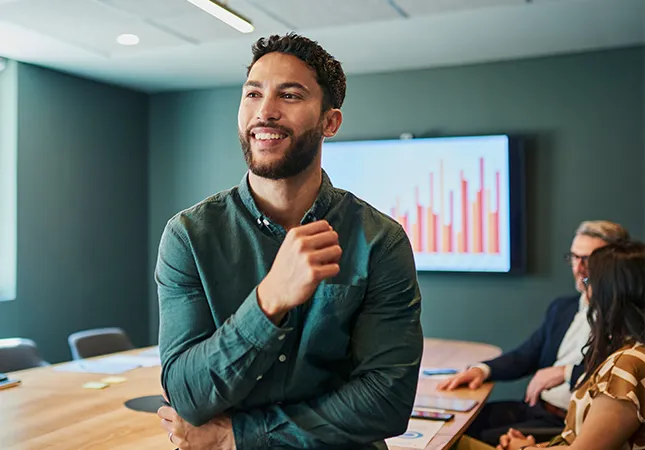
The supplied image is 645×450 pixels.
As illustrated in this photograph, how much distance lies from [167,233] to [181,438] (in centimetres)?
40

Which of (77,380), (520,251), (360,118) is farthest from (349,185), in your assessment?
(77,380)

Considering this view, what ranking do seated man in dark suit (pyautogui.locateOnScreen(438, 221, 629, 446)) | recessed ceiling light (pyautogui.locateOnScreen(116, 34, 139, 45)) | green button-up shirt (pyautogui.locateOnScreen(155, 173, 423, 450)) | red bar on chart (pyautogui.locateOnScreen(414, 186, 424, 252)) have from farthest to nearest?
red bar on chart (pyautogui.locateOnScreen(414, 186, 424, 252)) → recessed ceiling light (pyautogui.locateOnScreen(116, 34, 139, 45)) → seated man in dark suit (pyautogui.locateOnScreen(438, 221, 629, 446)) → green button-up shirt (pyautogui.locateOnScreen(155, 173, 423, 450))

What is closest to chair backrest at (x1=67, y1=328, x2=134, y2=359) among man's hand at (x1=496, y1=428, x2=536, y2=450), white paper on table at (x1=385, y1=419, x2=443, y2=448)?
white paper on table at (x1=385, y1=419, x2=443, y2=448)

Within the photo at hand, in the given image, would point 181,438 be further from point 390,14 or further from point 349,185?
point 349,185

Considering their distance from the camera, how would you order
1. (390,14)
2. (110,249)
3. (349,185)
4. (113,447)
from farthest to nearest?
(110,249), (349,185), (390,14), (113,447)

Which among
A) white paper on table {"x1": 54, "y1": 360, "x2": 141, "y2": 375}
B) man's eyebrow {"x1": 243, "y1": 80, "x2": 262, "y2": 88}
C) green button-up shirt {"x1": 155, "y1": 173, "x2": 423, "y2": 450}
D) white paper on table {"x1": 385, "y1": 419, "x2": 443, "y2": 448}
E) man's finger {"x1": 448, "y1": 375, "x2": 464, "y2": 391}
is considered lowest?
white paper on table {"x1": 54, "y1": 360, "x2": 141, "y2": 375}

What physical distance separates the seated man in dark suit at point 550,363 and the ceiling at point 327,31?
1398 millimetres

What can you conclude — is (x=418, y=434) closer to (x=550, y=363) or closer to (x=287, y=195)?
(x=287, y=195)

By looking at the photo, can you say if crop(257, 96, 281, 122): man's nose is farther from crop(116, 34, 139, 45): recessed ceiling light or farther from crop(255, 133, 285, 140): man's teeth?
crop(116, 34, 139, 45): recessed ceiling light

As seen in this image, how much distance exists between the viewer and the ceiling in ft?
12.5

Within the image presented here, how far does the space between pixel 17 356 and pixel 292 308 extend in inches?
110

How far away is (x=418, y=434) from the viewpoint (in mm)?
2084

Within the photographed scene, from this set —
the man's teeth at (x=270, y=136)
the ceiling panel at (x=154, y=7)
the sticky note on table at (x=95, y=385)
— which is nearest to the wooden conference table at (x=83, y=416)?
the sticky note on table at (x=95, y=385)

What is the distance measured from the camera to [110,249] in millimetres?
5824
